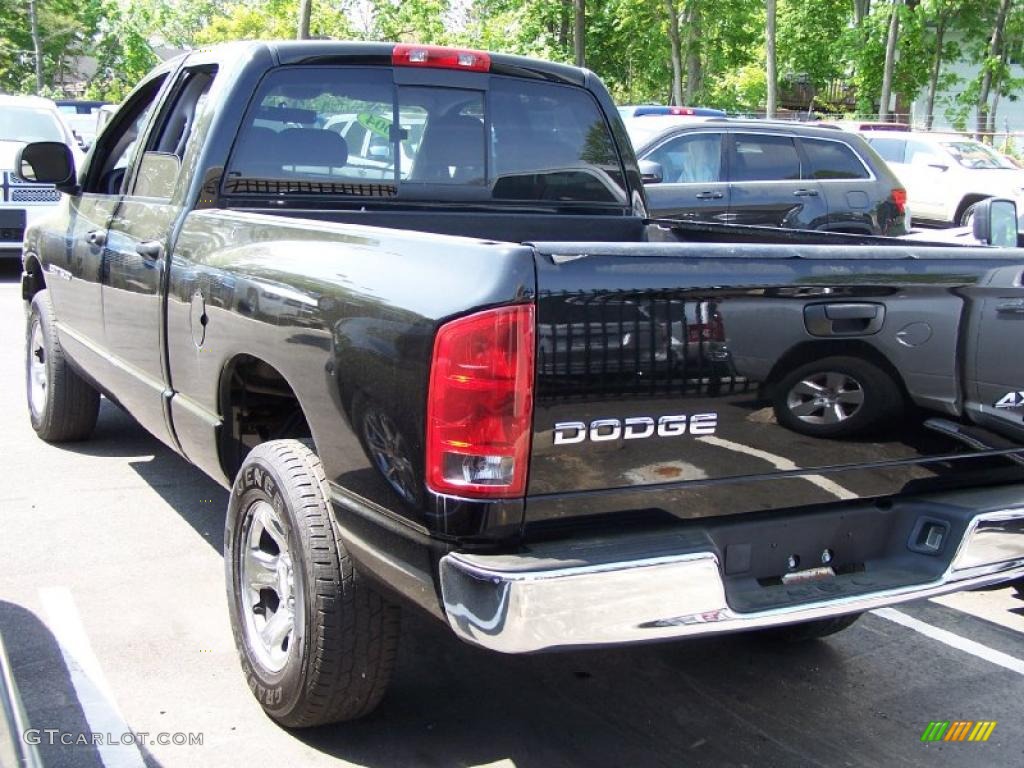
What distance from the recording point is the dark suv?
10.8 metres

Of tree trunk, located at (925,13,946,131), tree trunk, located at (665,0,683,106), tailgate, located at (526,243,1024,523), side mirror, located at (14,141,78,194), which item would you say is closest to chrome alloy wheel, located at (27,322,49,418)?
side mirror, located at (14,141,78,194)

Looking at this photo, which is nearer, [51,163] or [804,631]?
[804,631]

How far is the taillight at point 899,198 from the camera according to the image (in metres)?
11.8

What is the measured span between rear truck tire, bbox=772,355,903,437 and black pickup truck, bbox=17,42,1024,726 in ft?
0.04

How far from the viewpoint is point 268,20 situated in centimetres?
4297

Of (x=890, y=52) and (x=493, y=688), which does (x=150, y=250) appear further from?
(x=890, y=52)

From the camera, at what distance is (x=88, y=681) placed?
370cm

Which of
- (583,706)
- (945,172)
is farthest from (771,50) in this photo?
(583,706)

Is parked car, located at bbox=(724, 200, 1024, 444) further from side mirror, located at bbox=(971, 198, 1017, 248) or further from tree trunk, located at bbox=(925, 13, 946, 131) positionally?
tree trunk, located at bbox=(925, 13, 946, 131)

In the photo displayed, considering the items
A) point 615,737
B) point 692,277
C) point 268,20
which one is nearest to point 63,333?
point 615,737

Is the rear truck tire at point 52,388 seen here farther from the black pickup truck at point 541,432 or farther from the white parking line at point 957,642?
the white parking line at point 957,642

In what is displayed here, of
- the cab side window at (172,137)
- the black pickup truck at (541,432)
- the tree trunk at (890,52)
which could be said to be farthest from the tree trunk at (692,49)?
the black pickup truck at (541,432)

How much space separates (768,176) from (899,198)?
1.58m

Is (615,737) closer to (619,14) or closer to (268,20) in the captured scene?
(619,14)
